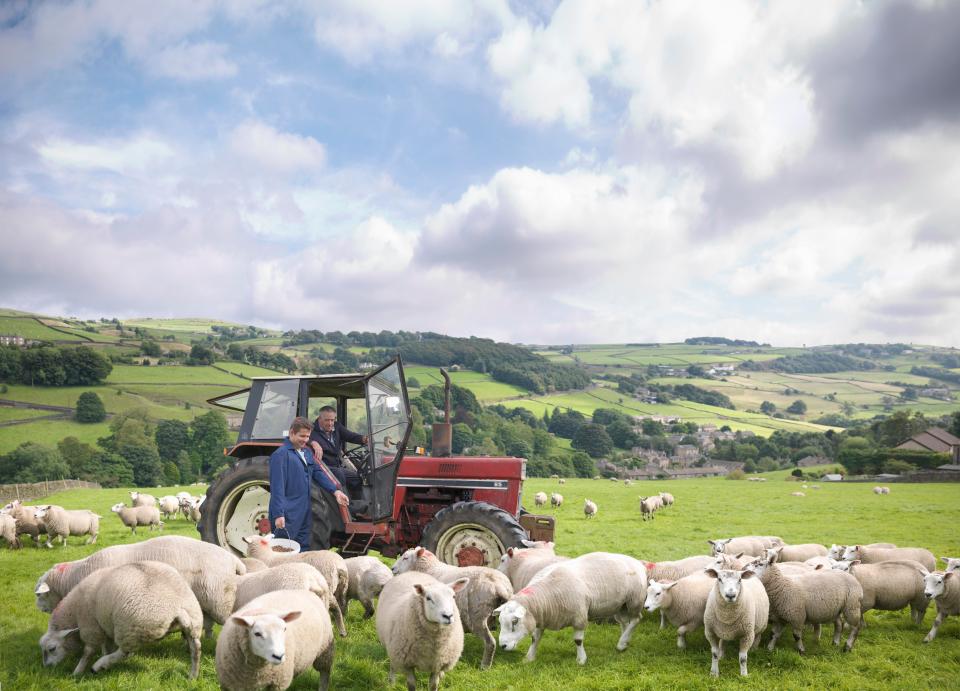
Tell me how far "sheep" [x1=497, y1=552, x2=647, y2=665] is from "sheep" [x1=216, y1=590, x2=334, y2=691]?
1.73 m

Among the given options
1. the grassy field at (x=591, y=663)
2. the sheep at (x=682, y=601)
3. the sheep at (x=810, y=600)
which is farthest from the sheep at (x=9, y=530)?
the sheep at (x=810, y=600)

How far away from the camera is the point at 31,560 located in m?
11.0

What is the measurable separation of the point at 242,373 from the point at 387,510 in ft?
244

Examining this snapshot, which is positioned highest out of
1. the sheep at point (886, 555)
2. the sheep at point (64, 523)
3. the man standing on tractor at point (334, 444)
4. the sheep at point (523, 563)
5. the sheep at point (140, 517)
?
the man standing on tractor at point (334, 444)

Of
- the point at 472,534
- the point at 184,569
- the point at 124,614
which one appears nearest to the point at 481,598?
the point at 472,534

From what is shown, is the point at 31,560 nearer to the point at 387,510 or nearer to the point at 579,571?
the point at 387,510

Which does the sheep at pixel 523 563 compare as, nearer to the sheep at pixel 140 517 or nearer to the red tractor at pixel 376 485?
the red tractor at pixel 376 485

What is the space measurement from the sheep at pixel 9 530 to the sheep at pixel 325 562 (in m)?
8.95

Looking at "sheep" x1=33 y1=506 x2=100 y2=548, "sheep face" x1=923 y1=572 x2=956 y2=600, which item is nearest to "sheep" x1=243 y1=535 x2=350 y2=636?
"sheep face" x1=923 y1=572 x2=956 y2=600

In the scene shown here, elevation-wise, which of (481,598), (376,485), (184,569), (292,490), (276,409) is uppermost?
(276,409)

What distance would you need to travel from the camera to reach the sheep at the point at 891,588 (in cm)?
739

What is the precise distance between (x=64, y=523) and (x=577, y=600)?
12.2 meters

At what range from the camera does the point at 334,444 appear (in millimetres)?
8547

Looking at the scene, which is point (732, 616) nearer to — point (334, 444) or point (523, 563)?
point (523, 563)
